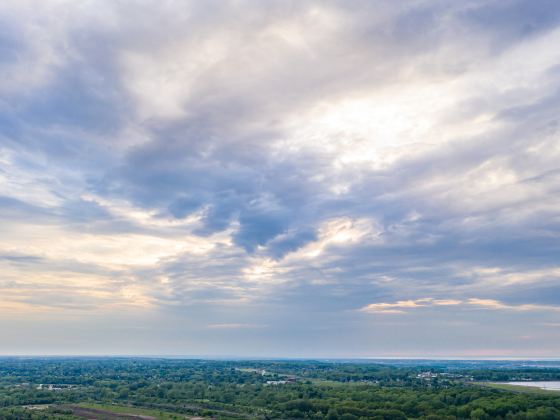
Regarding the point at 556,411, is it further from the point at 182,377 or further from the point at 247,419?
the point at 182,377

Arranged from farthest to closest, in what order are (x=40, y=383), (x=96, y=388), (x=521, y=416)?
(x=40, y=383)
(x=96, y=388)
(x=521, y=416)

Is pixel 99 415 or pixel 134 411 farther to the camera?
pixel 134 411

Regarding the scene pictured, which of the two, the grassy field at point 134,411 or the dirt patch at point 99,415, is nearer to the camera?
the dirt patch at point 99,415

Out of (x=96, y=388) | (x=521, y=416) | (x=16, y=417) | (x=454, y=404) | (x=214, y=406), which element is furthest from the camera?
(x=96, y=388)

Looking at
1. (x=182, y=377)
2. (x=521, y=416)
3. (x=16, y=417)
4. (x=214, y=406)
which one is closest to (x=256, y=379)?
(x=182, y=377)

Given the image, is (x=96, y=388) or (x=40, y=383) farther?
(x=40, y=383)

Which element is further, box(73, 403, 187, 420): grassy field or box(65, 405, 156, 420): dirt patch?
box(73, 403, 187, 420): grassy field

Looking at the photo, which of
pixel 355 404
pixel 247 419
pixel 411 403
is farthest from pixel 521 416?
pixel 247 419

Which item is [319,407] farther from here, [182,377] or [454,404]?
[182,377]

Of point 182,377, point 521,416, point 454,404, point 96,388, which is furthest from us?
point 182,377
